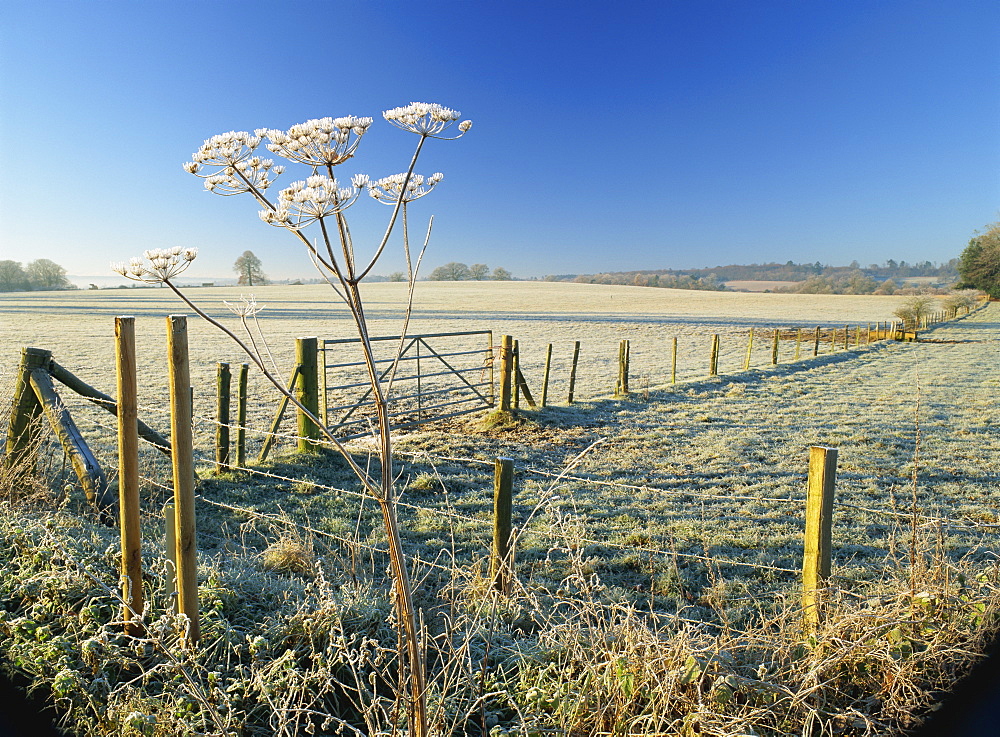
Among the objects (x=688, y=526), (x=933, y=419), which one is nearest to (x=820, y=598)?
(x=688, y=526)

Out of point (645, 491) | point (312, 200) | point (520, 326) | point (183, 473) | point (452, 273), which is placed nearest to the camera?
point (312, 200)

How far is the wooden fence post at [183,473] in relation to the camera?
258 cm

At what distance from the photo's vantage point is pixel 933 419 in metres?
11.2

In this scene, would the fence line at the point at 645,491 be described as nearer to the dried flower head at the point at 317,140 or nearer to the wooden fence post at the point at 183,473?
the wooden fence post at the point at 183,473

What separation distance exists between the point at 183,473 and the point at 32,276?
7587 centimetres

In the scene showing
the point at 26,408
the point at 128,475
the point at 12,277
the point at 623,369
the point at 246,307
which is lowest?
the point at 623,369

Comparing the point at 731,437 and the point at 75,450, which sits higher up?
the point at 75,450

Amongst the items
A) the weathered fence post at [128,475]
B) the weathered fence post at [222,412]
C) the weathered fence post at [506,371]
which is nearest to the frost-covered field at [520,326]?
the weathered fence post at [222,412]

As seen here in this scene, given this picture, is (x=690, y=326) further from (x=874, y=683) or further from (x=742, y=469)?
(x=874, y=683)

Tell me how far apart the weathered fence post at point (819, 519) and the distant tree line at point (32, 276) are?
69727 mm

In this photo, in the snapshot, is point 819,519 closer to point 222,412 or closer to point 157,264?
point 157,264

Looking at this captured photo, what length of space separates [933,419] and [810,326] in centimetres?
2655

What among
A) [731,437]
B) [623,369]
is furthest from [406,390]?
[731,437]

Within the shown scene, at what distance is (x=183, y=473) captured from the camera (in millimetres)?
2646
